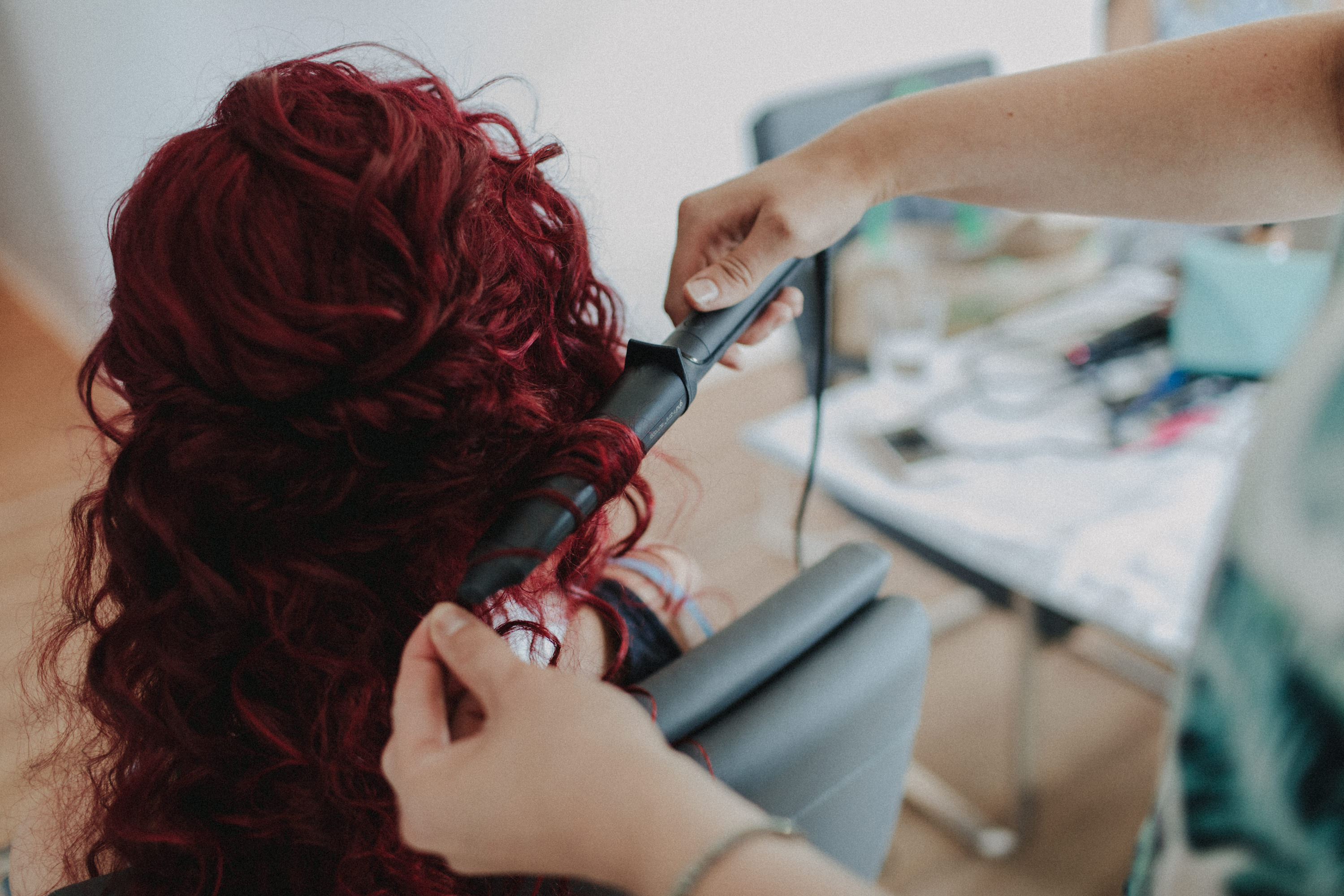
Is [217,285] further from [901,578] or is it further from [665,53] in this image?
[665,53]

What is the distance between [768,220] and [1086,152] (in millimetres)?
288

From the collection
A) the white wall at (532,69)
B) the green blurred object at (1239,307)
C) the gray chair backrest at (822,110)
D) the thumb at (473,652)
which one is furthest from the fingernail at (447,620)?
the white wall at (532,69)

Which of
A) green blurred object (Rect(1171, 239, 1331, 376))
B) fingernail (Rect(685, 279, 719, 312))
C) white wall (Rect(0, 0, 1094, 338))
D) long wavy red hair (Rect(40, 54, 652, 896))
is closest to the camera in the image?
long wavy red hair (Rect(40, 54, 652, 896))

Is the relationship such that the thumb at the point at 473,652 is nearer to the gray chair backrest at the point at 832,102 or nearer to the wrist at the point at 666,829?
the wrist at the point at 666,829

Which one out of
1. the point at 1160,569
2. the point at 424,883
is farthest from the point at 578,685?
the point at 1160,569

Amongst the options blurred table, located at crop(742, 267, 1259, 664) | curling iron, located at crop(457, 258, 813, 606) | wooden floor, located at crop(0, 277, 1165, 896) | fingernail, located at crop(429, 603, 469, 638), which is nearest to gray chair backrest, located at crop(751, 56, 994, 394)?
blurred table, located at crop(742, 267, 1259, 664)

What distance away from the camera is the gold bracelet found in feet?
1.09

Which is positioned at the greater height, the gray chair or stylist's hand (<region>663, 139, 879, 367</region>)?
stylist's hand (<region>663, 139, 879, 367</region>)

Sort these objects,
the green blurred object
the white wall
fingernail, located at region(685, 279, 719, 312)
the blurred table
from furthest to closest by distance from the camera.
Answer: the white wall < the green blurred object < the blurred table < fingernail, located at region(685, 279, 719, 312)

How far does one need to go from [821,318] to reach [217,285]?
48 centimetres

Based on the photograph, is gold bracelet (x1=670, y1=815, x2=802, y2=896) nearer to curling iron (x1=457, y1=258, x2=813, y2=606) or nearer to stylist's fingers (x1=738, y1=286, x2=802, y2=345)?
curling iron (x1=457, y1=258, x2=813, y2=606)

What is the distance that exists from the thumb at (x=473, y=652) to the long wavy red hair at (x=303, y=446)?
0.10m

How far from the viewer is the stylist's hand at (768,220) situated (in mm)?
685

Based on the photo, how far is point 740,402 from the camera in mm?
2799
